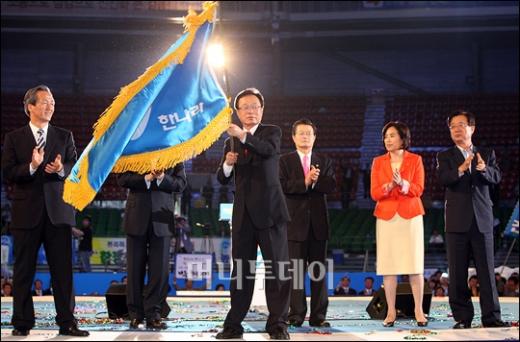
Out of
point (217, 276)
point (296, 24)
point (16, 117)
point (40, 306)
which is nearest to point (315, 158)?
point (40, 306)

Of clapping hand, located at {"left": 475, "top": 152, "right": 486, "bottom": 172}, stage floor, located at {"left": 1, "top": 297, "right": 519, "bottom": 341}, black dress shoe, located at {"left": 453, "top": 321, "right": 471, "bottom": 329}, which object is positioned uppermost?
clapping hand, located at {"left": 475, "top": 152, "right": 486, "bottom": 172}

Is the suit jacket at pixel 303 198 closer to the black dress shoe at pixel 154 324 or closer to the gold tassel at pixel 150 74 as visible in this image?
the black dress shoe at pixel 154 324

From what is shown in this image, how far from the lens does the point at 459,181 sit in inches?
234

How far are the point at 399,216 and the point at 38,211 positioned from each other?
276 centimetres

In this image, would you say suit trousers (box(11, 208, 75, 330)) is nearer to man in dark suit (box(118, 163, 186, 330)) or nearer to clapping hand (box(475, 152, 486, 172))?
man in dark suit (box(118, 163, 186, 330))

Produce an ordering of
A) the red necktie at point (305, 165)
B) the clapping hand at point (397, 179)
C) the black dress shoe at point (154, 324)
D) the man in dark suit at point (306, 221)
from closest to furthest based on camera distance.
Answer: the black dress shoe at point (154, 324) → the clapping hand at point (397, 179) → the man in dark suit at point (306, 221) → the red necktie at point (305, 165)

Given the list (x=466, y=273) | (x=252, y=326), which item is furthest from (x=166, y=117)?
(x=466, y=273)

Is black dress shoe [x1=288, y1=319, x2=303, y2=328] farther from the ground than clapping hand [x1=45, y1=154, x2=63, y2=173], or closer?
closer

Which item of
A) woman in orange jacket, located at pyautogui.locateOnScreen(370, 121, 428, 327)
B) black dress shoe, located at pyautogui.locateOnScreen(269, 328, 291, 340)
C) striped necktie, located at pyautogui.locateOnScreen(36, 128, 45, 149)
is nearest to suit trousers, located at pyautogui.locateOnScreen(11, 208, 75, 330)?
striped necktie, located at pyautogui.locateOnScreen(36, 128, 45, 149)

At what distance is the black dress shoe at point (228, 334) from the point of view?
4879 mm

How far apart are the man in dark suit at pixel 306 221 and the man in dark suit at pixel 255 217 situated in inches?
40.9

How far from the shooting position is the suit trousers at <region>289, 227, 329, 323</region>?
6156 millimetres

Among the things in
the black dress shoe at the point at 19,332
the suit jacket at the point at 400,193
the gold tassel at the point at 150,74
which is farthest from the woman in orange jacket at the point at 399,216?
the black dress shoe at the point at 19,332

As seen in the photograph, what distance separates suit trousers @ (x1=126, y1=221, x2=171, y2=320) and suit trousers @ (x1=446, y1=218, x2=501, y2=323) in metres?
2.29
